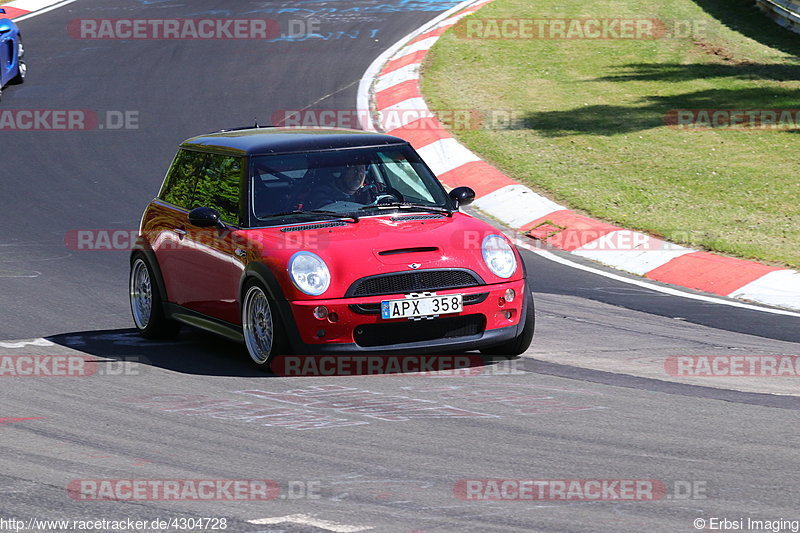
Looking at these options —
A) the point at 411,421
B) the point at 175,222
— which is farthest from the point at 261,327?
the point at 411,421

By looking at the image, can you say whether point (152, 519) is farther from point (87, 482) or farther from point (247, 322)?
point (247, 322)

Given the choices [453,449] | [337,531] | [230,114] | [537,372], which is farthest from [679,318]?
[230,114]

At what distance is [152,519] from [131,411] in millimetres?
2072

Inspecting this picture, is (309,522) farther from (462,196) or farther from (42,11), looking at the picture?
(42,11)

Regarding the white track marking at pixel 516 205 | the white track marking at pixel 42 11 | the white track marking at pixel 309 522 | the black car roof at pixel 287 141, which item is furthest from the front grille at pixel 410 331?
the white track marking at pixel 42 11

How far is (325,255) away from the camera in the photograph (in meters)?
8.08

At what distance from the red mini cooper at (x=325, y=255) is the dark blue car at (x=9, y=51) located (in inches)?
414

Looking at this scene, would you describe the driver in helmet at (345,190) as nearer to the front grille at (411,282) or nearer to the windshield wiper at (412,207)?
the windshield wiper at (412,207)

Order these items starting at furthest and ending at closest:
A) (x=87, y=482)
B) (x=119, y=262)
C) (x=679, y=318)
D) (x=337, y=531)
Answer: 1. (x=119, y=262)
2. (x=679, y=318)
3. (x=87, y=482)
4. (x=337, y=531)

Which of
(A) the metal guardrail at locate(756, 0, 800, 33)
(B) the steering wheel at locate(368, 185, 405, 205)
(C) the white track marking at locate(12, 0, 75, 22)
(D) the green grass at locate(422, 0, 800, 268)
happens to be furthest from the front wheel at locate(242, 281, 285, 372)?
(C) the white track marking at locate(12, 0, 75, 22)

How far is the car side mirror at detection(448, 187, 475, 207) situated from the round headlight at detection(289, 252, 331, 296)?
1.57 m

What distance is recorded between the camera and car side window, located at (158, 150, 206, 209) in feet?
31.5

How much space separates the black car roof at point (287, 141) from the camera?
901 cm

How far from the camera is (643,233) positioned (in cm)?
1241
